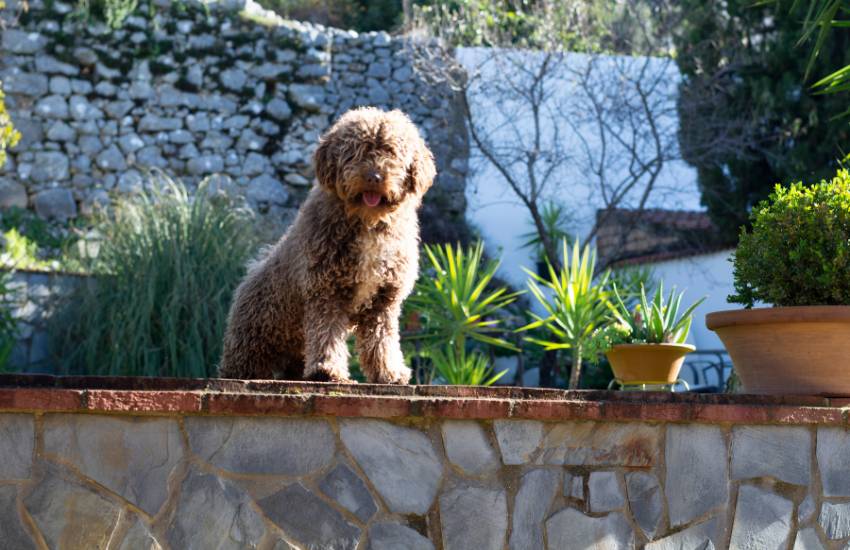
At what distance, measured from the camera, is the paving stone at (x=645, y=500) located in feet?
12.9

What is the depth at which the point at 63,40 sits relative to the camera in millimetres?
13133

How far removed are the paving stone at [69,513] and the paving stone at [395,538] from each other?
2.76 feet

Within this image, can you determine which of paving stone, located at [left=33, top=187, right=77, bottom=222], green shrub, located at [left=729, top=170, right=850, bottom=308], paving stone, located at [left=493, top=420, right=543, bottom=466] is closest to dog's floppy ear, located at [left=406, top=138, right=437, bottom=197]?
paving stone, located at [left=493, top=420, right=543, bottom=466]

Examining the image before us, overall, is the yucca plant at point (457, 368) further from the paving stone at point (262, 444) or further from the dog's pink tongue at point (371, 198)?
the paving stone at point (262, 444)

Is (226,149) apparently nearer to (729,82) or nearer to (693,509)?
(729,82)

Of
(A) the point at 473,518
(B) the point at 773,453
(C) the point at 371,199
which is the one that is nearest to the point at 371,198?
(C) the point at 371,199

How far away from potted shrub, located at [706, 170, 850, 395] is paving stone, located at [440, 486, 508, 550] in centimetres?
146

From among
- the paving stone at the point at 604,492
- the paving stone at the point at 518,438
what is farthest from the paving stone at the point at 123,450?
the paving stone at the point at 604,492

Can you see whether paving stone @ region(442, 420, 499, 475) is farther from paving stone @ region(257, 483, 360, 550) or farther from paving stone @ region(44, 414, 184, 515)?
paving stone @ region(44, 414, 184, 515)

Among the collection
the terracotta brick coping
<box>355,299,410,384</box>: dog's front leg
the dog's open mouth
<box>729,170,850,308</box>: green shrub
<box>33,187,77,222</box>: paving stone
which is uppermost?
<box>33,187,77,222</box>: paving stone

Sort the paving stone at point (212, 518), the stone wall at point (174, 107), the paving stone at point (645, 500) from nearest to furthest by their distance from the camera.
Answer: the paving stone at point (212, 518) < the paving stone at point (645, 500) < the stone wall at point (174, 107)

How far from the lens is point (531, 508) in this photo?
12.4ft

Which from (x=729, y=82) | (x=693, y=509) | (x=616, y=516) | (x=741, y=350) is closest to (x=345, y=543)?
(x=616, y=516)

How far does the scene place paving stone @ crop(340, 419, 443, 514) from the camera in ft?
11.8
